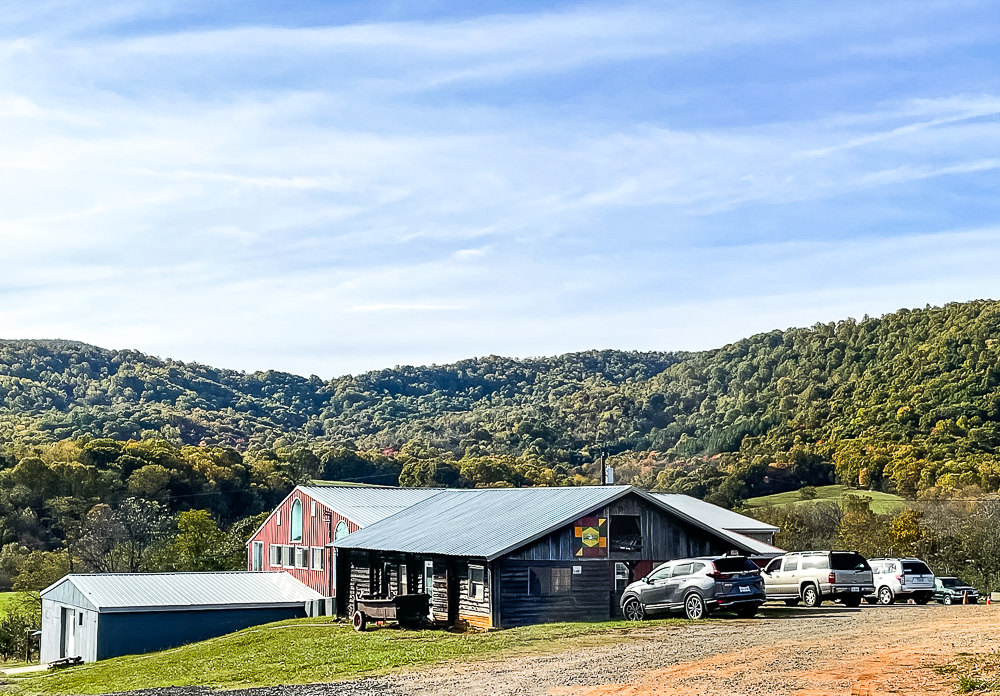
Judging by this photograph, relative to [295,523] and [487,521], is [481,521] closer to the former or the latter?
[487,521]

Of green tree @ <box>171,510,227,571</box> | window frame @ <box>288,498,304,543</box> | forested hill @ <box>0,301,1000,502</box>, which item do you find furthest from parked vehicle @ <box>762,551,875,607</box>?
forested hill @ <box>0,301,1000,502</box>

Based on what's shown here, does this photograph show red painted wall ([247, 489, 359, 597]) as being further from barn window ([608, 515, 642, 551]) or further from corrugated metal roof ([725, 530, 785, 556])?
corrugated metal roof ([725, 530, 785, 556])

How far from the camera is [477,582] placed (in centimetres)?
3522

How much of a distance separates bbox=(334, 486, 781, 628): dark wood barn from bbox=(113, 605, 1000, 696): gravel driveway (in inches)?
287

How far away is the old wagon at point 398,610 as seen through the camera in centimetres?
3581

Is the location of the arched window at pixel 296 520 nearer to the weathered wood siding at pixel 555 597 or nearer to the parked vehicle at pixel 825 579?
the weathered wood siding at pixel 555 597

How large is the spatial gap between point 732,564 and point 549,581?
6.33m

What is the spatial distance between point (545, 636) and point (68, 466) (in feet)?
266

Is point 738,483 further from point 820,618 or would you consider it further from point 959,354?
point 820,618

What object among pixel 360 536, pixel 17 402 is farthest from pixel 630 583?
pixel 17 402

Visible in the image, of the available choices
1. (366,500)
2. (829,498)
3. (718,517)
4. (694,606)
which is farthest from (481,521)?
(829,498)

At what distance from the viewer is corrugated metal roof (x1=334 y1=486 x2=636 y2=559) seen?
35188mm

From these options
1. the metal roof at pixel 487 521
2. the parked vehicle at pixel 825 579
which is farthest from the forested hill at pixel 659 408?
the parked vehicle at pixel 825 579

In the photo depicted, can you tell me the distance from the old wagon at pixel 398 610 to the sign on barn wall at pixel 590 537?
5.16m
